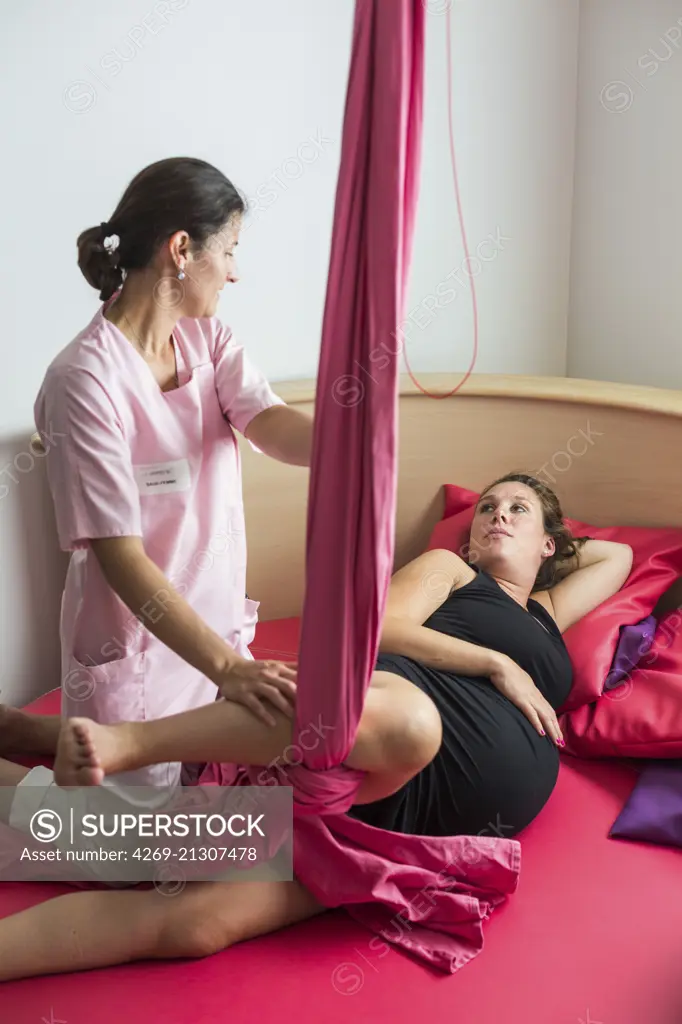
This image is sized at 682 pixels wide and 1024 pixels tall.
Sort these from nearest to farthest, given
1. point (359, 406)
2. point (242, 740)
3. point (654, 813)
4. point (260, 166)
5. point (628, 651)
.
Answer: point (359, 406)
point (242, 740)
point (654, 813)
point (628, 651)
point (260, 166)

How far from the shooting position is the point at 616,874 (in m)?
1.59

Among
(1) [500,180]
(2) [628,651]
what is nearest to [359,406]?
(2) [628,651]

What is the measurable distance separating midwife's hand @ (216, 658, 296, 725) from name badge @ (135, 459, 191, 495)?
315 millimetres

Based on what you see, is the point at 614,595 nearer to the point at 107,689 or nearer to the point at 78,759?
the point at 107,689

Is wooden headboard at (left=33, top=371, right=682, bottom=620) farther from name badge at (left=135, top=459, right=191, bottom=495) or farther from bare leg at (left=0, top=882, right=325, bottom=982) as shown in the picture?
bare leg at (left=0, top=882, right=325, bottom=982)

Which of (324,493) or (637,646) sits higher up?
(324,493)

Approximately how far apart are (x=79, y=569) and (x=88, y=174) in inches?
32.8

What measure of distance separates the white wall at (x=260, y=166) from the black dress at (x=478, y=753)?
806mm

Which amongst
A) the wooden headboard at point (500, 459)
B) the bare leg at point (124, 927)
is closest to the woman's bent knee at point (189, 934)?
the bare leg at point (124, 927)

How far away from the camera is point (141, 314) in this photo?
1.50m

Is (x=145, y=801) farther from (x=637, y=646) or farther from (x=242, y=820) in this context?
(x=637, y=646)

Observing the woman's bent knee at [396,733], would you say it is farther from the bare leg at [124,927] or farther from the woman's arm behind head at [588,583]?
the woman's arm behind head at [588,583]

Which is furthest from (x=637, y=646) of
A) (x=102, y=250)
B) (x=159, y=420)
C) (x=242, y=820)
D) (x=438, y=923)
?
(x=102, y=250)

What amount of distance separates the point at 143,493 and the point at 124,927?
0.58 meters
